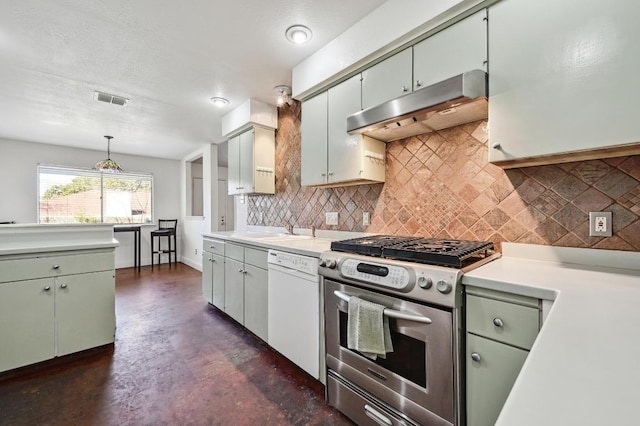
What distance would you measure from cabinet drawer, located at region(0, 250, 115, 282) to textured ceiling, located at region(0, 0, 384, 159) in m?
1.64

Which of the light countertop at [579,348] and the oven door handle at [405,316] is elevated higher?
the light countertop at [579,348]

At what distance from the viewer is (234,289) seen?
8.98 feet

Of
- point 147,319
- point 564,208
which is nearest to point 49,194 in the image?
point 147,319

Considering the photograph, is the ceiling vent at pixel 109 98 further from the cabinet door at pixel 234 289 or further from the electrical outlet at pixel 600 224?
the electrical outlet at pixel 600 224

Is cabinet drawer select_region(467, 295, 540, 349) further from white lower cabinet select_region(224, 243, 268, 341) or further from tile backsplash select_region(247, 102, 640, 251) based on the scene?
white lower cabinet select_region(224, 243, 268, 341)

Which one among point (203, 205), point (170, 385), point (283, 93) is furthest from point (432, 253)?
point (203, 205)

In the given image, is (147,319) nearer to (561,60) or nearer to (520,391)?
(520,391)

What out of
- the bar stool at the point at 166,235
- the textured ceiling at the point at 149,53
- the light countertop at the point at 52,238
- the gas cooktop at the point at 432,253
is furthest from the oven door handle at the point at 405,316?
the bar stool at the point at 166,235

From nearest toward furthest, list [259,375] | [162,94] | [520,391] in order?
[520,391], [259,375], [162,94]

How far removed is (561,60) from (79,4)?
2670mm

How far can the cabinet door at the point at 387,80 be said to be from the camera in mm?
1731

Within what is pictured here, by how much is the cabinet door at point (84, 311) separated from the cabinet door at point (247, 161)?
1552mm

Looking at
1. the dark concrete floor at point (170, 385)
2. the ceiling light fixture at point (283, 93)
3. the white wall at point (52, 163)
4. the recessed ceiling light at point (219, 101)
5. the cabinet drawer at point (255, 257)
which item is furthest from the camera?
the white wall at point (52, 163)

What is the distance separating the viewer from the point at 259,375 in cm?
203
